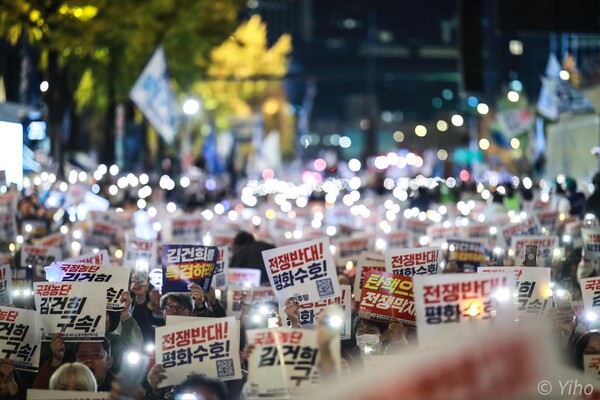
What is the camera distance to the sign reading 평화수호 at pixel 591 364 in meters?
9.09

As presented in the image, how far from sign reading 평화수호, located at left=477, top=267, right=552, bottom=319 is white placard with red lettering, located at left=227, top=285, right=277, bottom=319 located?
9.06 ft

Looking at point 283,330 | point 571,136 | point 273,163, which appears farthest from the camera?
point 273,163

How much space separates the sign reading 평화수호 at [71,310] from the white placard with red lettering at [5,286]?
2.09 m

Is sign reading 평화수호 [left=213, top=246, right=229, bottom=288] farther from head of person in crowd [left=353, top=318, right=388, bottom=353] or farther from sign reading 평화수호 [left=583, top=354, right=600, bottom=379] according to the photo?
sign reading 평화수호 [left=583, top=354, right=600, bottom=379]

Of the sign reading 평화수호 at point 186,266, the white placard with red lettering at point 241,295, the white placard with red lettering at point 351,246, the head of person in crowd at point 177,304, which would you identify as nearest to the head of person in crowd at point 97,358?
the head of person in crowd at point 177,304

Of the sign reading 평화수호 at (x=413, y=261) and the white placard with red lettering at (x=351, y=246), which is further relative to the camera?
the white placard with red lettering at (x=351, y=246)

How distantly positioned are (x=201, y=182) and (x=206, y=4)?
556 cm

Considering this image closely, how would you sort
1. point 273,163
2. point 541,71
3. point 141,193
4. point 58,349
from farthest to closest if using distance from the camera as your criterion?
point 541,71 → point 273,163 → point 141,193 → point 58,349

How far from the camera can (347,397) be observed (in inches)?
187

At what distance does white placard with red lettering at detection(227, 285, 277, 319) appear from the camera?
12070mm

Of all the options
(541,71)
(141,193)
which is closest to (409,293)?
(141,193)

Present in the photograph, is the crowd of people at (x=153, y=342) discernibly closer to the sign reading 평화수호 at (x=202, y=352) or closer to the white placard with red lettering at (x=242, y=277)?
the sign reading 평화수호 at (x=202, y=352)

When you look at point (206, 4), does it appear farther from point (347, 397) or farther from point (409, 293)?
point (347, 397)

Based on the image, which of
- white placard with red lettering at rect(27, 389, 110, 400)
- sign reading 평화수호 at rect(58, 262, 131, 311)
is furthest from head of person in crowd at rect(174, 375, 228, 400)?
sign reading 평화수호 at rect(58, 262, 131, 311)
